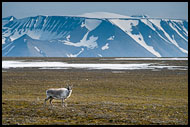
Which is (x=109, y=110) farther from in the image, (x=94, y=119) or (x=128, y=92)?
(x=128, y=92)

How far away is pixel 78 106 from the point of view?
25062mm

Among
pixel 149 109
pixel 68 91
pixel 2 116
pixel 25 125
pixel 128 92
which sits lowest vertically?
pixel 25 125

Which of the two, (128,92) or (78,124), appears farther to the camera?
(128,92)

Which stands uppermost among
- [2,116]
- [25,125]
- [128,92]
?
[128,92]

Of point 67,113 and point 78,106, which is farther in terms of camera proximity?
point 78,106

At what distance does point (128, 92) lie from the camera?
38.2 meters

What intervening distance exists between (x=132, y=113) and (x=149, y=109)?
2561mm

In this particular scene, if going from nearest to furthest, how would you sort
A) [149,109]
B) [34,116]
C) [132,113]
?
[34,116] → [132,113] → [149,109]

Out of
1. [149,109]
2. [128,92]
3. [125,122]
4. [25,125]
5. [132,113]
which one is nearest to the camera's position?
[25,125]

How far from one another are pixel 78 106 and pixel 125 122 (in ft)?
20.7

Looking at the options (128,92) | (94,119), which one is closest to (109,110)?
(94,119)

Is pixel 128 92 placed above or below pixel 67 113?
above

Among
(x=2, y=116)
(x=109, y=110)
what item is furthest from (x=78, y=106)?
(x=2, y=116)

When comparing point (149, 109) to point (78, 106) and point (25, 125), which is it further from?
point (25, 125)
